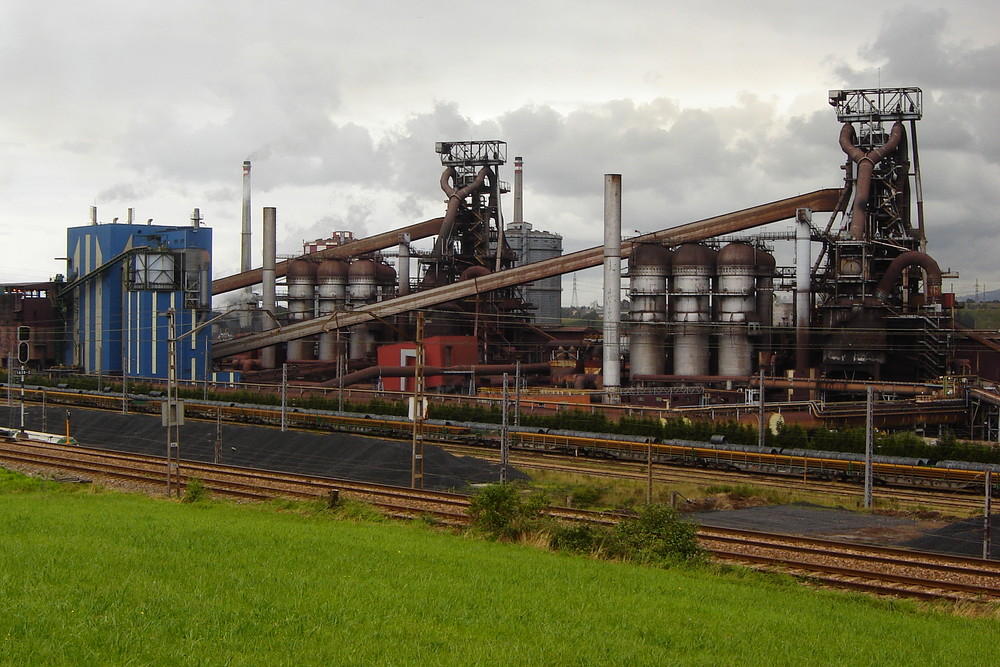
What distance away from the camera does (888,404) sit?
4953 cm

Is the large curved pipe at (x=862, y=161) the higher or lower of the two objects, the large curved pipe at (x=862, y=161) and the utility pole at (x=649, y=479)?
the higher

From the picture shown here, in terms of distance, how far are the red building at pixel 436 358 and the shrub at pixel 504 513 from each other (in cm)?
4408

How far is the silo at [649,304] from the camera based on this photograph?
208 feet

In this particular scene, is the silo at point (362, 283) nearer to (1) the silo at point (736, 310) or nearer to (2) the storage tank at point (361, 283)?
(2) the storage tank at point (361, 283)

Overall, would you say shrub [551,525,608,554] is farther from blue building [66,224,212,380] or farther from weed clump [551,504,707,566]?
blue building [66,224,212,380]

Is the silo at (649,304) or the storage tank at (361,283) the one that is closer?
the silo at (649,304)

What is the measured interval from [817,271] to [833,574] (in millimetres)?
49284

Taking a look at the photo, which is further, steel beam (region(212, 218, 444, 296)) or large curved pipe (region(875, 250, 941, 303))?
steel beam (region(212, 218, 444, 296))

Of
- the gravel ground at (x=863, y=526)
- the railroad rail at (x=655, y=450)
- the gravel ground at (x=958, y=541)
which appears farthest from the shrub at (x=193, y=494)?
the gravel ground at (x=958, y=541)

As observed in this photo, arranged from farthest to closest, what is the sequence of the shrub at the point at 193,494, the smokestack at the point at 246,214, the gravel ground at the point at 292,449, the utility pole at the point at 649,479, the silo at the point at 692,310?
the smokestack at the point at 246,214, the silo at the point at 692,310, the gravel ground at the point at 292,449, the utility pole at the point at 649,479, the shrub at the point at 193,494

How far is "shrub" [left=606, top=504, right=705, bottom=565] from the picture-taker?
688 inches

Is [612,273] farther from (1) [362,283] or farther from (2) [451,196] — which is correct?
(1) [362,283]

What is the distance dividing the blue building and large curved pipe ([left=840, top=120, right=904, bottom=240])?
142ft

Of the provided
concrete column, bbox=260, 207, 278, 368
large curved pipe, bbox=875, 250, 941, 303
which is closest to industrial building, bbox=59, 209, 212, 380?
concrete column, bbox=260, 207, 278, 368
